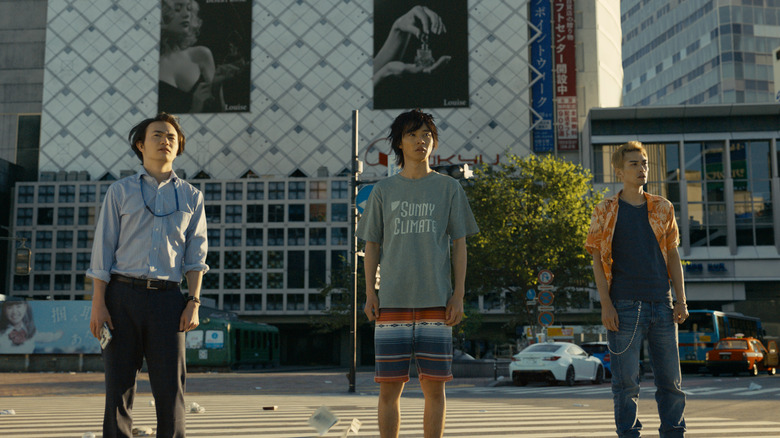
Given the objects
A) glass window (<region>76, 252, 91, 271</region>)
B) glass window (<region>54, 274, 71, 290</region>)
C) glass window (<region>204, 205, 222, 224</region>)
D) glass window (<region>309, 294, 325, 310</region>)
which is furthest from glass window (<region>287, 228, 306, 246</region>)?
glass window (<region>54, 274, 71, 290</region>)

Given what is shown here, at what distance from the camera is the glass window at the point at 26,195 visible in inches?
2714

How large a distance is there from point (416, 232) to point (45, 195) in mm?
70086

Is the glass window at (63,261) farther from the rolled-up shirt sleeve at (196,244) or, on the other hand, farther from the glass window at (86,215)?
the rolled-up shirt sleeve at (196,244)

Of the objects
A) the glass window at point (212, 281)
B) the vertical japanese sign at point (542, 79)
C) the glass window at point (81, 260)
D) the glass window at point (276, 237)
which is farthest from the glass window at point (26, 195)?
the vertical japanese sign at point (542, 79)

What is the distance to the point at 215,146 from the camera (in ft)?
230

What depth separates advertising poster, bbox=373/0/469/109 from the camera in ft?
219

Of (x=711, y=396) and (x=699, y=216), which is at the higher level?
(x=699, y=216)

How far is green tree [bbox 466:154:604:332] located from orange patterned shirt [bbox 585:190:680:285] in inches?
1067

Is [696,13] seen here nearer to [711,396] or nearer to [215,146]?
[215,146]

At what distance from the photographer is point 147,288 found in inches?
179

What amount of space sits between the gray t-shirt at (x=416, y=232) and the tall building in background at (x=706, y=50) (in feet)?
286

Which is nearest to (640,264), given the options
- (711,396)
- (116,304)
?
(116,304)

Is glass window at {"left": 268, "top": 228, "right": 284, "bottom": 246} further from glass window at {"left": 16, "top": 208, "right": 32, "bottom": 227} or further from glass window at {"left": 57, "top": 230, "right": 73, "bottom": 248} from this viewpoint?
glass window at {"left": 16, "top": 208, "right": 32, "bottom": 227}

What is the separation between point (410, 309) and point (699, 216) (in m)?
51.8
